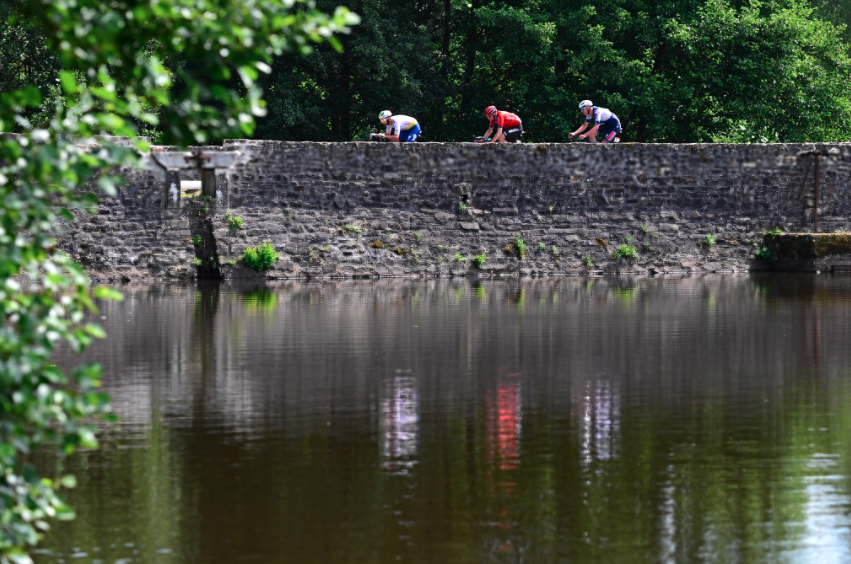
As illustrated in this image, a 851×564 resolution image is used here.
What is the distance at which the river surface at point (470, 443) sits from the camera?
6199 mm

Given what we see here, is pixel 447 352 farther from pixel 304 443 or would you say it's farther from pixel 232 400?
pixel 304 443

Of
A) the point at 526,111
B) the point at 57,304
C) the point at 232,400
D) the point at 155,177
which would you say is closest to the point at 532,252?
the point at 155,177

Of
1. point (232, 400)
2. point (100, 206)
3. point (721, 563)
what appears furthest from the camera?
point (100, 206)

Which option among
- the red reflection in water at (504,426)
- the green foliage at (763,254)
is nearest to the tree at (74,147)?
the red reflection in water at (504,426)

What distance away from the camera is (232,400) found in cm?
988

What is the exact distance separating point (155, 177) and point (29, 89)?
17882mm

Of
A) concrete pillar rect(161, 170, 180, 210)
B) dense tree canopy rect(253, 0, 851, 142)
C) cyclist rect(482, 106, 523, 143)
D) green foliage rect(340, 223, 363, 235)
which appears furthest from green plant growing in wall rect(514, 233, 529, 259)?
dense tree canopy rect(253, 0, 851, 142)

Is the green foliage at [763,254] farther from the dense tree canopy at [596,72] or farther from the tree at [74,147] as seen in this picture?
the tree at [74,147]

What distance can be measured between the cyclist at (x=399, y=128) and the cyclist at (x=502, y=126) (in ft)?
4.62

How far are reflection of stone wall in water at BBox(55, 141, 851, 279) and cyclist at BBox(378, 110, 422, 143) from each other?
0.66 metres

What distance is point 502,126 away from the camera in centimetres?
2419

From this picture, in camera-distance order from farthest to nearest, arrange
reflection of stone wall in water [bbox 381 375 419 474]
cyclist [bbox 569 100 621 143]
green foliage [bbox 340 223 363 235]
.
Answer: cyclist [bbox 569 100 621 143] → green foliage [bbox 340 223 363 235] → reflection of stone wall in water [bbox 381 375 419 474]

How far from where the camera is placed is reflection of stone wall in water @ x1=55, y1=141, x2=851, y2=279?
21.9 metres

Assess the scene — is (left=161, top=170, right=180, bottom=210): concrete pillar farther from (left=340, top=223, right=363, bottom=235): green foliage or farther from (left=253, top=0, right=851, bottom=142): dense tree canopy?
(left=253, top=0, right=851, bottom=142): dense tree canopy
